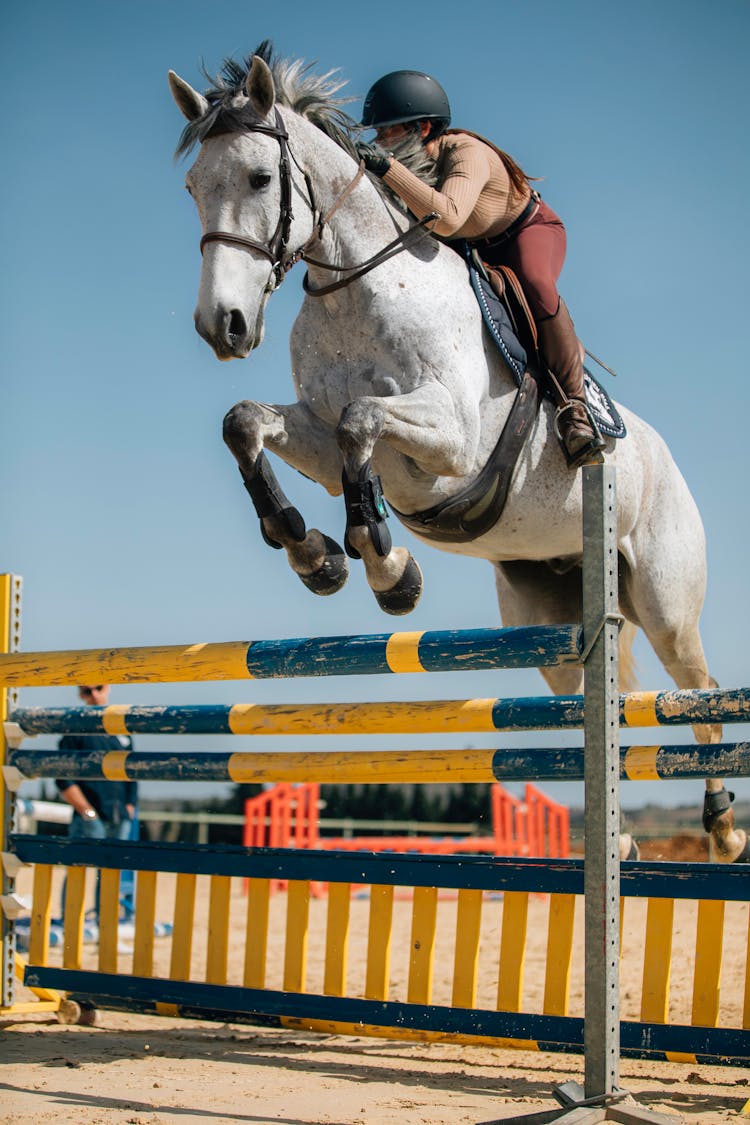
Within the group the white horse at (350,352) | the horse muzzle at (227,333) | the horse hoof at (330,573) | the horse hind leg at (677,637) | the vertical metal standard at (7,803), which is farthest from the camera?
the horse hind leg at (677,637)

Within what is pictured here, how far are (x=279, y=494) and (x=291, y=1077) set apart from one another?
1.77m

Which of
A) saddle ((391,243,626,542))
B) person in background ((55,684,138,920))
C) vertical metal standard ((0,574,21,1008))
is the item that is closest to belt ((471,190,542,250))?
saddle ((391,243,626,542))

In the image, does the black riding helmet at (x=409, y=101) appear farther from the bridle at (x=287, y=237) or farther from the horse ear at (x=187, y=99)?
the horse ear at (x=187, y=99)

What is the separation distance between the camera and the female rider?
13.2 feet

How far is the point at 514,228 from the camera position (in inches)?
165

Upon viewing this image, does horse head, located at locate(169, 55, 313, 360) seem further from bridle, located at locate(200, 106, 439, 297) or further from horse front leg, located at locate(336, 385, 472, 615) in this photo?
horse front leg, located at locate(336, 385, 472, 615)

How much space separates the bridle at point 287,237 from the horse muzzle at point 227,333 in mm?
233

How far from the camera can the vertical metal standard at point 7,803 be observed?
4.57 m

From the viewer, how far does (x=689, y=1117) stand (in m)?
3.08

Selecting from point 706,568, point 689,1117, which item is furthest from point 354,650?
point 706,568

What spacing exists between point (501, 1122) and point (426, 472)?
1.99 meters

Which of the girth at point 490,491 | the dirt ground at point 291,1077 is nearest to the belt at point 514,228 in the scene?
the girth at point 490,491

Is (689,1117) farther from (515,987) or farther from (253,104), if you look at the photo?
(253,104)

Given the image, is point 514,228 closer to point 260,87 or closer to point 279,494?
point 260,87
